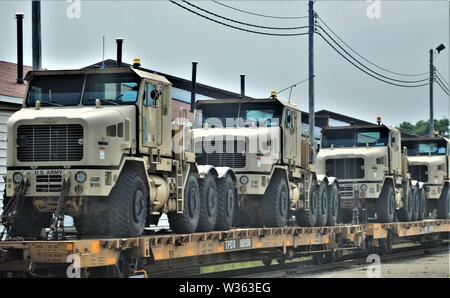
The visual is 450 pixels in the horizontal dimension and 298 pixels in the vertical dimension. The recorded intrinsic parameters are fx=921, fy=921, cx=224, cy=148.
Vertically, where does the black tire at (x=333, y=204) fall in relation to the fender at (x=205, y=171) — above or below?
below

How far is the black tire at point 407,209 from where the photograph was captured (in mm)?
28844

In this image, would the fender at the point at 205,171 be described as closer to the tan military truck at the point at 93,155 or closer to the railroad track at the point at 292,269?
the tan military truck at the point at 93,155

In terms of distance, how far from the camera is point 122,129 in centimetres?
1425

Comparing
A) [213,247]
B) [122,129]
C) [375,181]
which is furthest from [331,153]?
[122,129]

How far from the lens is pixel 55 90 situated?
1488 cm

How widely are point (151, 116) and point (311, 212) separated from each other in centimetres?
806

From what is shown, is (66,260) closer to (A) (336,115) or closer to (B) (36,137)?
(B) (36,137)

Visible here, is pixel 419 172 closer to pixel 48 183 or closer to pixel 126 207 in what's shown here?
pixel 126 207

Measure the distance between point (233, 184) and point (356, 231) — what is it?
654 centimetres

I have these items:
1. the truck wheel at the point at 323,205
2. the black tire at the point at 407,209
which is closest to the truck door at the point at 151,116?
the truck wheel at the point at 323,205

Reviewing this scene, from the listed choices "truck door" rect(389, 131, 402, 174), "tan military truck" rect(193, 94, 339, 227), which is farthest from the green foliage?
"tan military truck" rect(193, 94, 339, 227)

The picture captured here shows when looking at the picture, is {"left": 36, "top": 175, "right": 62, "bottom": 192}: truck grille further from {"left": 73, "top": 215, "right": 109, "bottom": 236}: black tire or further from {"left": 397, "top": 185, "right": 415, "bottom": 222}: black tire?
{"left": 397, "top": 185, "right": 415, "bottom": 222}: black tire

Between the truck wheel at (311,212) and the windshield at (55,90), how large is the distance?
8.74 meters

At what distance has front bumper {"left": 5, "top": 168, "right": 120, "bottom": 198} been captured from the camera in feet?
44.2
